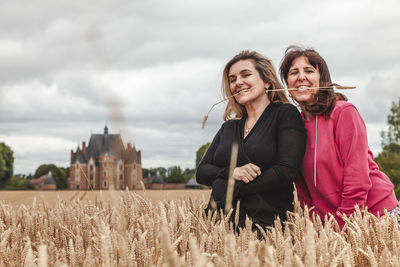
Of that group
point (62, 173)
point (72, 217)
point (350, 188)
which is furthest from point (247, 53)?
point (62, 173)

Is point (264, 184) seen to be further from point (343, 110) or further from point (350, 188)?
point (343, 110)

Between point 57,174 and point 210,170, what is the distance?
9015 centimetres

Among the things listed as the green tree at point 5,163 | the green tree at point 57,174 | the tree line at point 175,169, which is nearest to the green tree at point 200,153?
the tree line at point 175,169

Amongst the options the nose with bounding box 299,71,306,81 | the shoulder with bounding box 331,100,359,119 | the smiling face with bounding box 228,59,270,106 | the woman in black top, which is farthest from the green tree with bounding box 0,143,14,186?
the shoulder with bounding box 331,100,359,119

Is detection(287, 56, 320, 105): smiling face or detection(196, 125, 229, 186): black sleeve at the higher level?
detection(287, 56, 320, 105): smiling face

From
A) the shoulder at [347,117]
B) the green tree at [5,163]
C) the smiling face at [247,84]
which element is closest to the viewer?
the shoulder at [347,117]

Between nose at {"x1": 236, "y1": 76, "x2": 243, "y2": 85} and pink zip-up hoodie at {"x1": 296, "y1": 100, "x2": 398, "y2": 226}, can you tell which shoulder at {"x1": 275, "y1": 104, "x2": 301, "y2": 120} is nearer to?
pink zip-up hoodie at {"x1": 296, "y1": 100, "x2": 398, "y2": 226}

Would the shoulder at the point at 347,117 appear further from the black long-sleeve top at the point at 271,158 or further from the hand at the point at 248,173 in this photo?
the hand at the point at 248,173

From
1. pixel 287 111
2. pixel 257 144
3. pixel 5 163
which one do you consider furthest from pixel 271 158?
pixel 5 163

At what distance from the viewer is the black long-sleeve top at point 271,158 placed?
118 inches

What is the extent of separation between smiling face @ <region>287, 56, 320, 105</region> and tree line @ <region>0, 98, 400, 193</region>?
3.02 ft

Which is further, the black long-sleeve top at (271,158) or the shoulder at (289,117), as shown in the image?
the shoulder at (289,117)

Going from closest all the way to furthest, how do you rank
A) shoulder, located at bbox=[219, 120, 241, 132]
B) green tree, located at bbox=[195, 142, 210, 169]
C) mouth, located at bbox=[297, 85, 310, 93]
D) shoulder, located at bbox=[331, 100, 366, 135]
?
green tree, located at bbox=[195, 142, 210, 169]
shoulder, located at bbox=[331, 100, 366, 135]
mouth, located at bbox=[297, 85, 310, 93]
shoulder, located at bbox=[219, 120, 241, 132]

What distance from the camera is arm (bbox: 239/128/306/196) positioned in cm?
296
